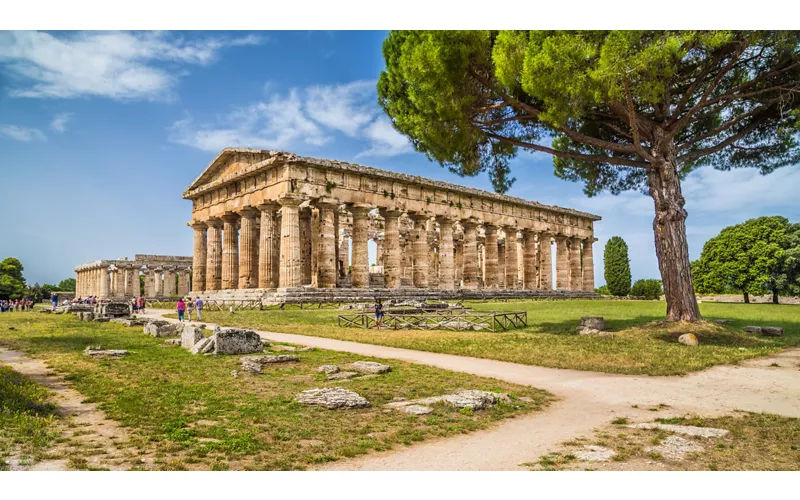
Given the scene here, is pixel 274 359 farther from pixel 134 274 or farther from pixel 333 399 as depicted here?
pixel 134 274

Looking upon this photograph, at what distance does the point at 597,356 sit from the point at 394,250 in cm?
2728

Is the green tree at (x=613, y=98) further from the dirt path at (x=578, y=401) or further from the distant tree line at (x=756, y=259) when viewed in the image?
the distant tree line at (x=756, y=259)

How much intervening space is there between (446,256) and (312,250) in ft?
36.0

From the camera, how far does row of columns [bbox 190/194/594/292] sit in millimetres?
34312

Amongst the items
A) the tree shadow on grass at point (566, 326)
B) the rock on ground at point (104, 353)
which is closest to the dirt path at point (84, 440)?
the rock on ground at point (104, 353)

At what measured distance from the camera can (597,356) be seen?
12227 millimetres

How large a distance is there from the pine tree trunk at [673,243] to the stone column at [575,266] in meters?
39.2

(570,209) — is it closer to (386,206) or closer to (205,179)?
(386,206)

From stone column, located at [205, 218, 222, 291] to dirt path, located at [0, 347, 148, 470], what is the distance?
33436 millimetres

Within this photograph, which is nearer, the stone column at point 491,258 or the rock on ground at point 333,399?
the rock on ground at point 333,399

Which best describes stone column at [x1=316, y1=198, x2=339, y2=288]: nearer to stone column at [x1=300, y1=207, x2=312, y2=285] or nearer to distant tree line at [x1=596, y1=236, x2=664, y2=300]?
stone column at [x1=300, y1=207, x2=312, y2=285]

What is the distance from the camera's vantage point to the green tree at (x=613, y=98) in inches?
539

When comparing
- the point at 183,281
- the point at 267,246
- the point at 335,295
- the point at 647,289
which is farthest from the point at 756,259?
the point at 183,281

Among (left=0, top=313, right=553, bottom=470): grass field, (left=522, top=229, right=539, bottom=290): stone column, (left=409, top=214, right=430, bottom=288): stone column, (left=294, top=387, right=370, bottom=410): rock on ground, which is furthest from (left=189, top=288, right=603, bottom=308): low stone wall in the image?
(left=294, top=387, right=370, bottom=410): rock on ground
